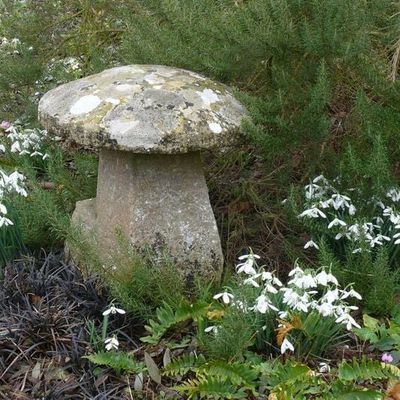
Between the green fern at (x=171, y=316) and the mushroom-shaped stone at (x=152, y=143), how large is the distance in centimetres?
46

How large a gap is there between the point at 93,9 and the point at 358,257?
3.01m

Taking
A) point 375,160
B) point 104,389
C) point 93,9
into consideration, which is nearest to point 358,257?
point 375,160

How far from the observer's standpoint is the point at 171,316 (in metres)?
3.23

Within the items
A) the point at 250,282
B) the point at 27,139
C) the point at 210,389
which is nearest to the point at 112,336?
the point at 210,389

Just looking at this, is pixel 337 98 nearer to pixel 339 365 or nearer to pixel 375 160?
pixel 375 160

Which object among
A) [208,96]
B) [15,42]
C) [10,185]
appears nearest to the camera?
[208,96]

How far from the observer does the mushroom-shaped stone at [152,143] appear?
3275mm

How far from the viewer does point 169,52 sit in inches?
156

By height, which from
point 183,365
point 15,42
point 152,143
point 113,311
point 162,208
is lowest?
point 183,365

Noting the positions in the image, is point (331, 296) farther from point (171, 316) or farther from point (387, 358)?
point (171, 316)

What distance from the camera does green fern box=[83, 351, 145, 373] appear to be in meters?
3.00

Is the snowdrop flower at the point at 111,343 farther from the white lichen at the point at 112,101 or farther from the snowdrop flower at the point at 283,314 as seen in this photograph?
the white lichen at the point at 112,101

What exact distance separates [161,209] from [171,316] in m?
0.61

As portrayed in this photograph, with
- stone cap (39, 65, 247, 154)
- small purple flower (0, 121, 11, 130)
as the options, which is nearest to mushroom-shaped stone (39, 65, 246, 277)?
stone cap (39, 65, 247, 154)
